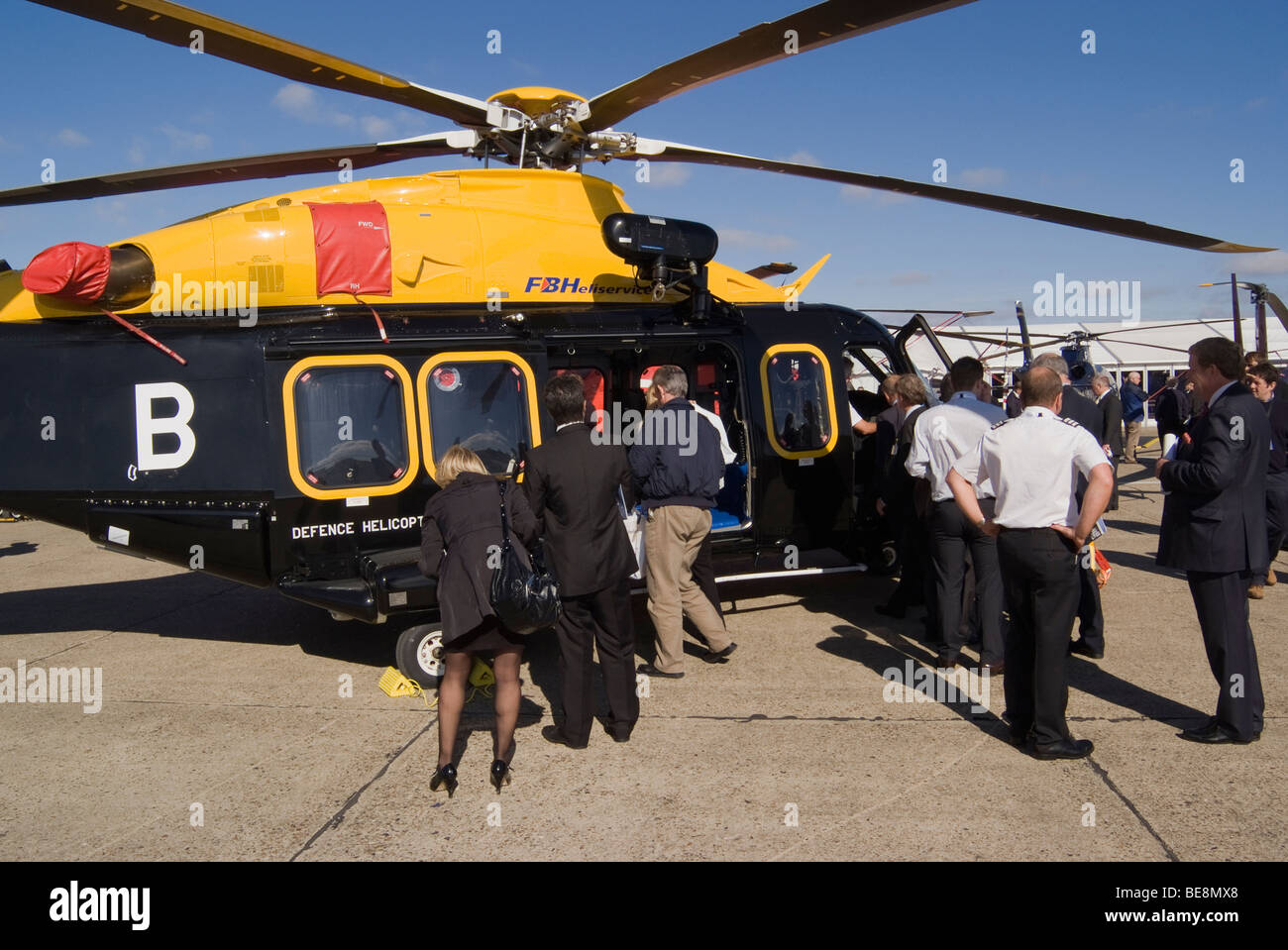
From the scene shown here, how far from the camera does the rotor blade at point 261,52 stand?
13.4ft

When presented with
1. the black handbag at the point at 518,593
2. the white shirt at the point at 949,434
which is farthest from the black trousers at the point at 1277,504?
the black handbag at the point at 518,593

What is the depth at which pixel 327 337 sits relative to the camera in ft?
18.1

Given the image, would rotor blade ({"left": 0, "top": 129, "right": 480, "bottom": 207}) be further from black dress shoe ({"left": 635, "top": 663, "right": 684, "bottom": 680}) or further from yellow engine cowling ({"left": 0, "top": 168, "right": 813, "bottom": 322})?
black dress shoe ({"left": 635, "top": 663, "right": 684, "bottom": 680})

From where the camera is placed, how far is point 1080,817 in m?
3.65

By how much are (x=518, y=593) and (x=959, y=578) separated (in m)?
2.99

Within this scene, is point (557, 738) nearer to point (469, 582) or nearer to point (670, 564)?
point (469, 582)

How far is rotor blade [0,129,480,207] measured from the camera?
5.63m

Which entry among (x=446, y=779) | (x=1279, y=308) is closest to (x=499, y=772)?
(x=446, y=779)

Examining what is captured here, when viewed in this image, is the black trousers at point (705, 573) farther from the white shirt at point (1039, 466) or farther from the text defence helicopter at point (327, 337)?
the white shirt at point (1039, 466)

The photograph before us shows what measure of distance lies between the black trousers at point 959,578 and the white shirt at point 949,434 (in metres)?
0.16

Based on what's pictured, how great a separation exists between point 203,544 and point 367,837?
2.56 m

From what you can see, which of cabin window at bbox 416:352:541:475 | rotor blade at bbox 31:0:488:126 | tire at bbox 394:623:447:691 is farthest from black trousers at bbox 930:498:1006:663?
rotor blade at bbox 31:0:488:126

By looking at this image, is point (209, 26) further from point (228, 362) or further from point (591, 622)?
point (591, 622)

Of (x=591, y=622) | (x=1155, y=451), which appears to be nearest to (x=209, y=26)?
(x=591, y=622)
